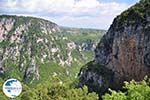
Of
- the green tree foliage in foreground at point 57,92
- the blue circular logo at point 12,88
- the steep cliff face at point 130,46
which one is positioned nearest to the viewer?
the blue circular logo at point 12,88

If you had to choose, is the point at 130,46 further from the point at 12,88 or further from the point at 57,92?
the point at 12,88

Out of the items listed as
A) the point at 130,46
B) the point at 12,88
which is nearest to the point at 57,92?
the point at 12,88

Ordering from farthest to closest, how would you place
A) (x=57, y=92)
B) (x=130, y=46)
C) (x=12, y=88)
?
(x=130, y=46) → (x=57, y=92) → (x=12, y=88)

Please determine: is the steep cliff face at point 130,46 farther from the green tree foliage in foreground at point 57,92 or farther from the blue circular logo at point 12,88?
the blue circular logo at point 12,88

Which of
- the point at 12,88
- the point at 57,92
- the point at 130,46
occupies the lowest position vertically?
the point at 130,46

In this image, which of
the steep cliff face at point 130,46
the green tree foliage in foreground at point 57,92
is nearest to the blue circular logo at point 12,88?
the green tree foliage in foreground at point 57,92

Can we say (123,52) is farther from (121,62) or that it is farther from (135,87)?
(135,87)

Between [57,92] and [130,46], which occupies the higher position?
[57,92]
